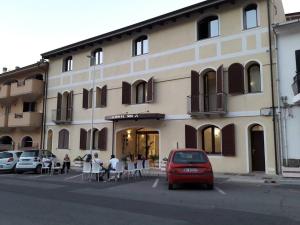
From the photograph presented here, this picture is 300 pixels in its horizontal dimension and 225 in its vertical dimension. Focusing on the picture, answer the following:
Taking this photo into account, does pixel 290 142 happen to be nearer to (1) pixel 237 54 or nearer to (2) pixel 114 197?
(1) pixel 237 54

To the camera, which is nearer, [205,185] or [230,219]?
[230,219]

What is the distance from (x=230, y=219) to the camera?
741 cm

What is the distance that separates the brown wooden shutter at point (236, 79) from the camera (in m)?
18.0

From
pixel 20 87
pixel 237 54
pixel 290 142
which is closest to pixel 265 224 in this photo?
pixel 290 142

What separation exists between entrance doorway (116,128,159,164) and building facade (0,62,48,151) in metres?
9.05

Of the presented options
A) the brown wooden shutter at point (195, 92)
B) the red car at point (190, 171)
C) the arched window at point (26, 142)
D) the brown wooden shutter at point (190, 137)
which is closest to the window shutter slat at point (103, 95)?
the brown wooden shutter at point (190, 137)

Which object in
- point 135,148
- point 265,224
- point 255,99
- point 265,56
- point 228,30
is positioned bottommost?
point 265,224

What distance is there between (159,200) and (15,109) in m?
26.2

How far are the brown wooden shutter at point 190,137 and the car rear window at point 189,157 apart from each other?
260 inches

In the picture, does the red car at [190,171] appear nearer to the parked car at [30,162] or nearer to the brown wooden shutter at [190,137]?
the brown wooden shutter at [190,137]

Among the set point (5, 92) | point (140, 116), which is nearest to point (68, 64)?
point (5, 92)

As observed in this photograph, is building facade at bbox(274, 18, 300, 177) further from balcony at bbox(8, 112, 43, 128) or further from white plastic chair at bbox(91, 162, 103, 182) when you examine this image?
balcony at bbox(8, 112, 43, 128)

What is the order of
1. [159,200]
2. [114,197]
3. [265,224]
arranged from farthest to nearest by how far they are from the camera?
[114,197] < [159,200] < [265,224]

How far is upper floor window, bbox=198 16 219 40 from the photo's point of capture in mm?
19953
